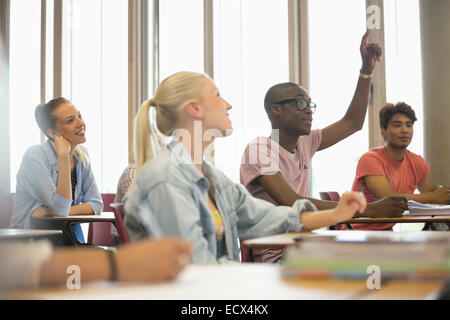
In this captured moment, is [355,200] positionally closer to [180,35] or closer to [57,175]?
[57,175]

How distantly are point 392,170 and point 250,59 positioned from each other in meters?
2.50

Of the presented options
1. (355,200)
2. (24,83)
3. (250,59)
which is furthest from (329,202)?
(24,83)

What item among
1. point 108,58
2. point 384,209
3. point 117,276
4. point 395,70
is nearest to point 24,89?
point 108,58

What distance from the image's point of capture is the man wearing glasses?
2588 mm

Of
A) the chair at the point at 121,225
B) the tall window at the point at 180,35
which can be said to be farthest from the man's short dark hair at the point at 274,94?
the tall window at the point at 180,35

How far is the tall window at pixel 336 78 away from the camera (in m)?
5.30

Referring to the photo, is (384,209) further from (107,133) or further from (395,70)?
(107,133)

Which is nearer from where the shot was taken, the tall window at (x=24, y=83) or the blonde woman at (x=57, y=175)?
the blonde woman at (x=57, y=175)

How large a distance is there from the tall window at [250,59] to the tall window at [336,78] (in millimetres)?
353

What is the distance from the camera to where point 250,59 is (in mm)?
5707

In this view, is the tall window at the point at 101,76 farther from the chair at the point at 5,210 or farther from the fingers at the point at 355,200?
the fingers at the point at 355,200

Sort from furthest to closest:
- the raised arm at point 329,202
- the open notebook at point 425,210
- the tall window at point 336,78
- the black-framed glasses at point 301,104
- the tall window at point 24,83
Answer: the tall window at point 24,83, the tall window at point 336,78, the black-framed glasses at point 301,104, the open notebook at point 425,210, the raised arm at point 329,202

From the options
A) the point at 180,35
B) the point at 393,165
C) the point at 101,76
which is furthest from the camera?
the point at 101,76

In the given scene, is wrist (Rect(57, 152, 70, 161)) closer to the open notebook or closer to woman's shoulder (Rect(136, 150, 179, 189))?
woman's shoulder (Rect(136, 150, 179, 189))
